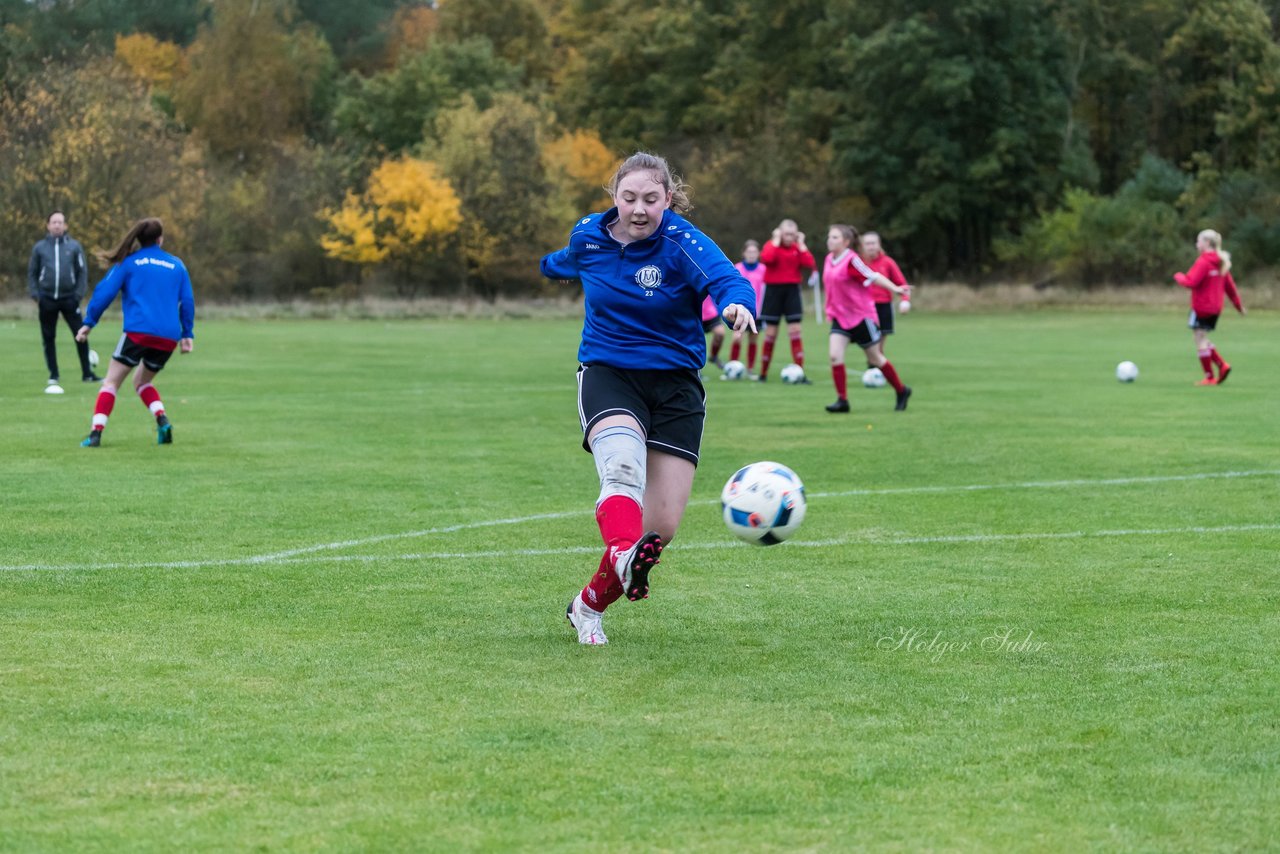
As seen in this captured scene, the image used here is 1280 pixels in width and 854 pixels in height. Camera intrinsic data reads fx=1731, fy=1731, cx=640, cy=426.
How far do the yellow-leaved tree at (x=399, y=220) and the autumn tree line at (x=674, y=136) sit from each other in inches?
4.0

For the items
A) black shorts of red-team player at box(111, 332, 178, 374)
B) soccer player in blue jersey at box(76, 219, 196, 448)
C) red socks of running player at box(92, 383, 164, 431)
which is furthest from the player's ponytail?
red socks of running player at box(92, 383, 164, 431)

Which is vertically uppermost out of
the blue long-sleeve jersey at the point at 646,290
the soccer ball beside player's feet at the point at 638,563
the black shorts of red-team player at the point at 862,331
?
the blue long-sleeve jersey at the point at 646,290

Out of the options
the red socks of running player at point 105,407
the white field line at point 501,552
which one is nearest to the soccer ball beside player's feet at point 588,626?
the white field line at point 501,552

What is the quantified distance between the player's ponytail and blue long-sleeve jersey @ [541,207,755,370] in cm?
766

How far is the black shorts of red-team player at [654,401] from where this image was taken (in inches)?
268

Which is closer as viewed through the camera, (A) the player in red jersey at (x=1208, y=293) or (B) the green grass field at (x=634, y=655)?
(B) the green grass field at (x=634, y=655)

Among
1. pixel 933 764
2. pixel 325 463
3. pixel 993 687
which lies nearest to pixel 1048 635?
pixel 993 687

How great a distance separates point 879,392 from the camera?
21297 mm

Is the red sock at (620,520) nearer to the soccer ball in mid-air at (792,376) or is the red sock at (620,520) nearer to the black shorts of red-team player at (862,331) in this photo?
the black shorts of red-team player at (862,331)

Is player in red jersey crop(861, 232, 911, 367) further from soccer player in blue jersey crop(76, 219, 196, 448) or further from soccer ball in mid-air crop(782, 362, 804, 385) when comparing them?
soccer player in blue jersey crop(76, 219, 196, 448)

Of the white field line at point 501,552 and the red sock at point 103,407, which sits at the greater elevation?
the red sock at point 103,407

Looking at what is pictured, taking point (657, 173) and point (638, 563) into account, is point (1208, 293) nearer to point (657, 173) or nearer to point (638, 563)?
point (657, 173)

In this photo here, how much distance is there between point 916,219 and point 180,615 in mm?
61820

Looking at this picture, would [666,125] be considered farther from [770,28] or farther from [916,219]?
[916,219]
